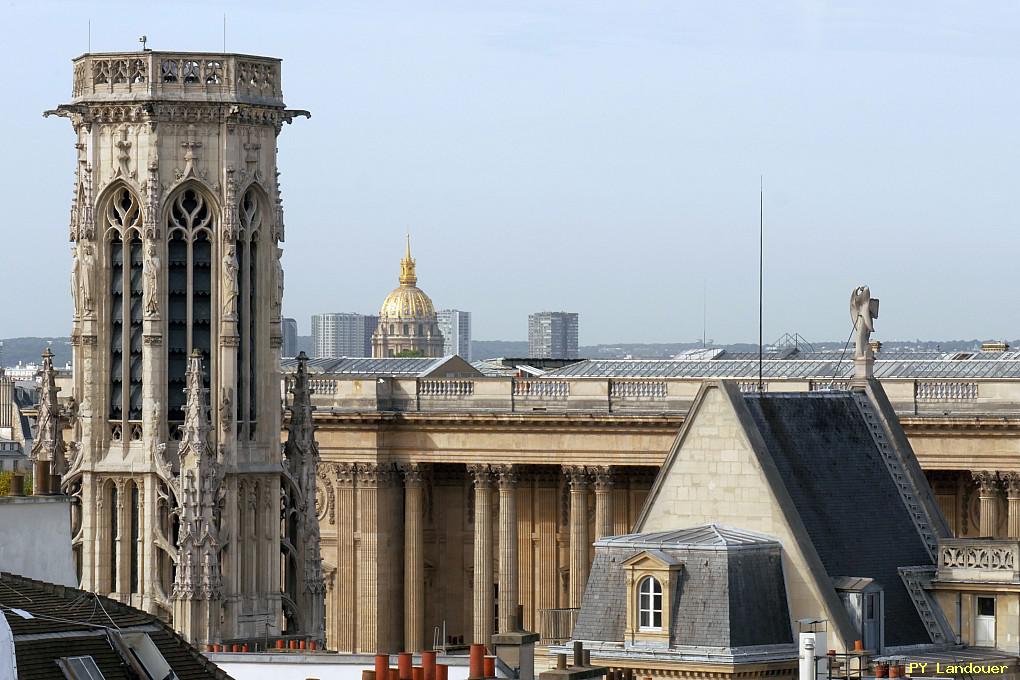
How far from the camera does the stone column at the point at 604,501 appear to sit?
156 meters

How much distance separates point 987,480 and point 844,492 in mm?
54143

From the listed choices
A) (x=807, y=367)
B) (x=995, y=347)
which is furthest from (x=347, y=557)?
(x=995, y=347)

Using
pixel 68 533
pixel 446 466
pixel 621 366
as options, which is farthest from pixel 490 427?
pixel 68 533

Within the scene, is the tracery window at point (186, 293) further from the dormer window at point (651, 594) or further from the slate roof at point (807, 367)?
the slate roof at point (807, 367)

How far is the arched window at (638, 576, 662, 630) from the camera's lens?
290 feet

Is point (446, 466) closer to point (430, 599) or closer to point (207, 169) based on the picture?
point (430, 599)

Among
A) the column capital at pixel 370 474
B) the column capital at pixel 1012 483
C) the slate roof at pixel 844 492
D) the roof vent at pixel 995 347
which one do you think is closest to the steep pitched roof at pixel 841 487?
the slate roof at pixel 844 492

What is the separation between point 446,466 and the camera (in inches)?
6417

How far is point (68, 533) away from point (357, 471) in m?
92.8

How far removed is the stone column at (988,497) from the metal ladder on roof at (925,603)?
53.7 meters

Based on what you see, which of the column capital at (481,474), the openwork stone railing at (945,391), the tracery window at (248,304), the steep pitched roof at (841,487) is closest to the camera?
the steep pitched roof at (841,487)

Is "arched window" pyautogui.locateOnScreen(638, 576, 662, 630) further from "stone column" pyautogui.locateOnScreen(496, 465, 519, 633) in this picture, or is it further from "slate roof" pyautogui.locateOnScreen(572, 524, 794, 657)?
"stone column" pyautogui.locateOnScreen(496, 465, 519, 633)

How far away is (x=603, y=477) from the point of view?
156750 mm

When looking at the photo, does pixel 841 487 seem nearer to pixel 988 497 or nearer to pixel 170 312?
pixel 170 312
